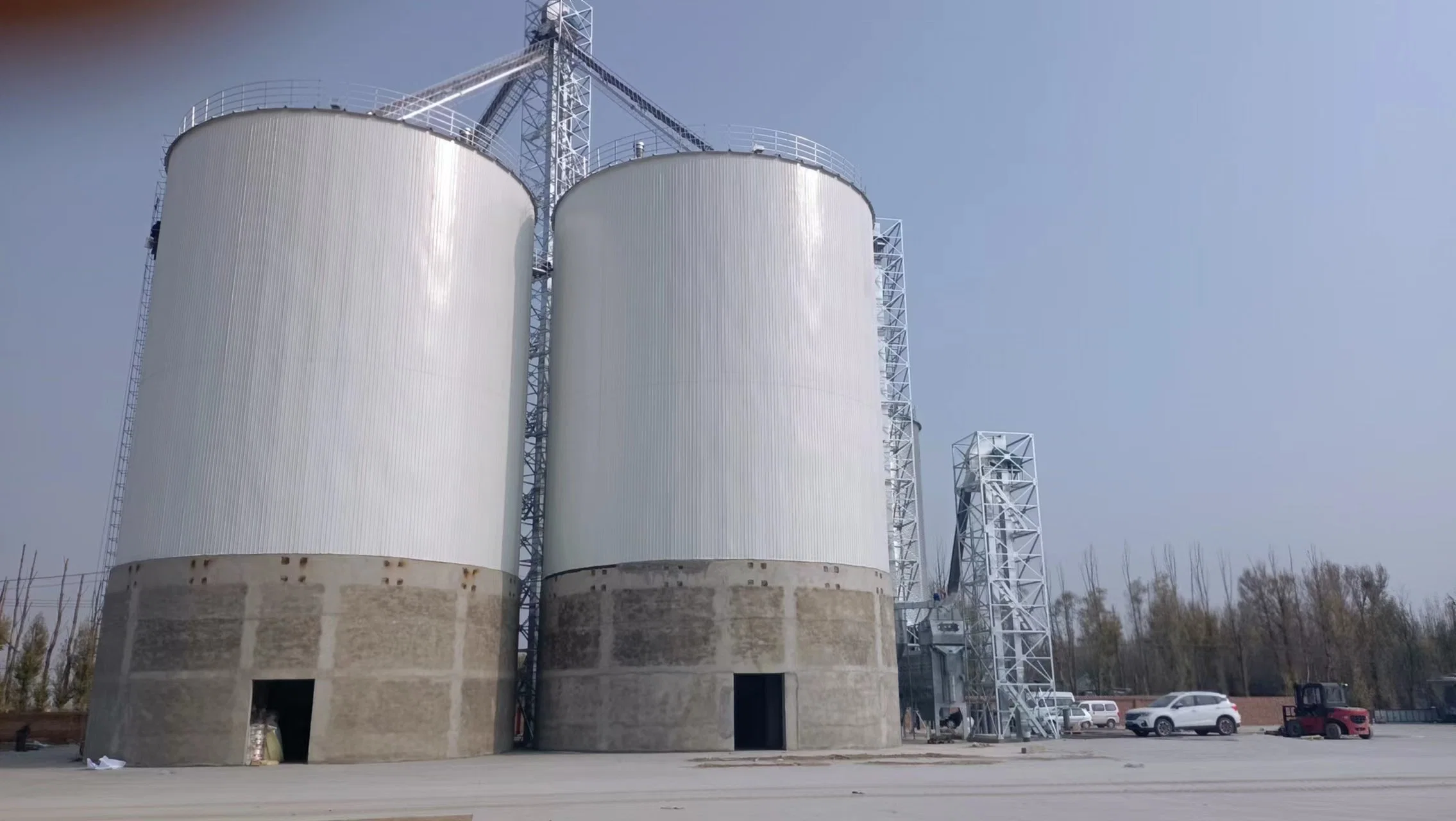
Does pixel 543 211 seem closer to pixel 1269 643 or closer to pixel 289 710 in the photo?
pixel 289 710

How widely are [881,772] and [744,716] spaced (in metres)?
15.2

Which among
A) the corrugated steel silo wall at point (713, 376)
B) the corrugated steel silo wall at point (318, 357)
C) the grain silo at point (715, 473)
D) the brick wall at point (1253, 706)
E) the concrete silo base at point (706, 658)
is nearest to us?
the corrugated steel silo wall at point (318, 357)

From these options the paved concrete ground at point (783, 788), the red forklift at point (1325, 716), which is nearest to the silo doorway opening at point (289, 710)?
the paved concrete ground at point (783, 788)

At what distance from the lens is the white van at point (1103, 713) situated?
52344 millimetres

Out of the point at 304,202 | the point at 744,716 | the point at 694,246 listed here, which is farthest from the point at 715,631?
the point at 304,202

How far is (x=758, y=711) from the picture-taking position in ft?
117

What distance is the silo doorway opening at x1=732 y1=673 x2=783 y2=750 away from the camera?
105 feet

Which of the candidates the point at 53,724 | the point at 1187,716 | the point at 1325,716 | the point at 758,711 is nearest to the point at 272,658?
the point at 758,711

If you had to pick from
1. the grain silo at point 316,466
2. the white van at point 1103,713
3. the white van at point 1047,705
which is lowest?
the white van at point 1103,713

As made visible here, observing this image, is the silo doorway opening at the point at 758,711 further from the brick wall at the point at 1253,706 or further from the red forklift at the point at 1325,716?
the brick wall at the point at 1253,706

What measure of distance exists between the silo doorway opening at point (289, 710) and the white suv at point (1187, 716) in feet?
103

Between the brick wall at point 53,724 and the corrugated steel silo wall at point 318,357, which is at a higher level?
the corrugated steel silo wall at point 318,357

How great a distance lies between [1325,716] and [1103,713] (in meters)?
15.3

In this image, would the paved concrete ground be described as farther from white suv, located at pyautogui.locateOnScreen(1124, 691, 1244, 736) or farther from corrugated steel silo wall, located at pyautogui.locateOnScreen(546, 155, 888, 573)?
white suv, located at pyautogui.locateOnScreen(1124, 691, 1244, 736)
